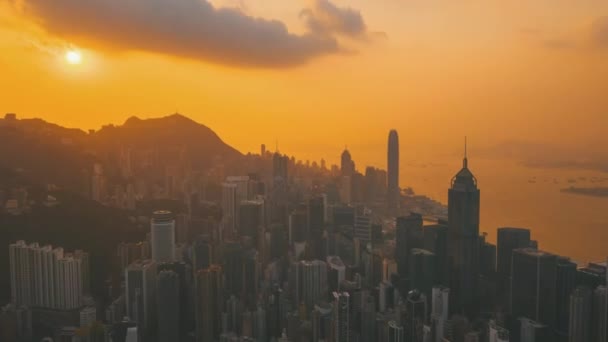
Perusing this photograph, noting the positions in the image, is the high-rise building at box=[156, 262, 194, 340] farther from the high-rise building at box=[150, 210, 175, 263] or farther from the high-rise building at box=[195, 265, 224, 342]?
the high-rise building at box=[150, 210, 175, 263]

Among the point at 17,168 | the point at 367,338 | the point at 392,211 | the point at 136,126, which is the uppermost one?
the point at 136,126

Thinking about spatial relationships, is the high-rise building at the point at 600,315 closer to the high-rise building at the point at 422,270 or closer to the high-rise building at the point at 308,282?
the high-rise building at the point at 422,270

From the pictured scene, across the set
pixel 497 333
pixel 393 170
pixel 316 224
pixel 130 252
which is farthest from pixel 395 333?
pixel 393 170

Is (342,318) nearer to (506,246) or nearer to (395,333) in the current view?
(395,333)

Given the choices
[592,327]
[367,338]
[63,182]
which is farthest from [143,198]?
[592,327]

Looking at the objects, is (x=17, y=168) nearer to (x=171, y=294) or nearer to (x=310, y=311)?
(x=171, y=294)

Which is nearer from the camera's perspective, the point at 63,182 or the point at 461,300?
the point at 461,300
